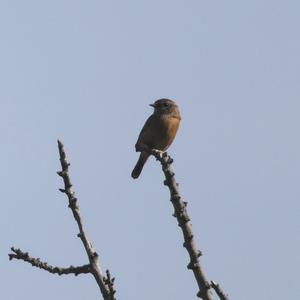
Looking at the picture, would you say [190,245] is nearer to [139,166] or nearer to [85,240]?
[85,240]

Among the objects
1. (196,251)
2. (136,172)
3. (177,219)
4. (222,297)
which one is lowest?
(222,297)

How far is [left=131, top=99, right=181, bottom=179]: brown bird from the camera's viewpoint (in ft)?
43.9

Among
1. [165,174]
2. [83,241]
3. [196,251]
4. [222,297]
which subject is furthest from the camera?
[165,174]

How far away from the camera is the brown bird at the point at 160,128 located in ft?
43.9

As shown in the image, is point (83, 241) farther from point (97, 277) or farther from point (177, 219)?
point (177, 219)

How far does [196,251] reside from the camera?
351 centimetres

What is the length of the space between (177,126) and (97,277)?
1009 centimetres

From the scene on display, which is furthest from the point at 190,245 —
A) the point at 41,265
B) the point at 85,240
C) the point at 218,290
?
the point at 41,265

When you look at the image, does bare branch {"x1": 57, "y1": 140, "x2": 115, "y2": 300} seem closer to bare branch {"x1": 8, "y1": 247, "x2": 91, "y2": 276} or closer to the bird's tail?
bare branch {"x1": 8, "y1": 247, "x2": 91, "y2": 276}

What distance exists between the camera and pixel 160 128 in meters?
13.5

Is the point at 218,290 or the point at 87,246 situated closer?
the point at 218,290

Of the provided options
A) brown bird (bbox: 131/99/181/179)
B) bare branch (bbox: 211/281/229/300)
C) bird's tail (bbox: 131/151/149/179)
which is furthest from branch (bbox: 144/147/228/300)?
bird's tail (bbox: 131/151/149/179)

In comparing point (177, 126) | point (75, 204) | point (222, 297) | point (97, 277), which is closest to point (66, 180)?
point (75, 204)

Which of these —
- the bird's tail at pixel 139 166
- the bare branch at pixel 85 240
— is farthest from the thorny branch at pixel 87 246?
the bird's tail at pixel 139 166
